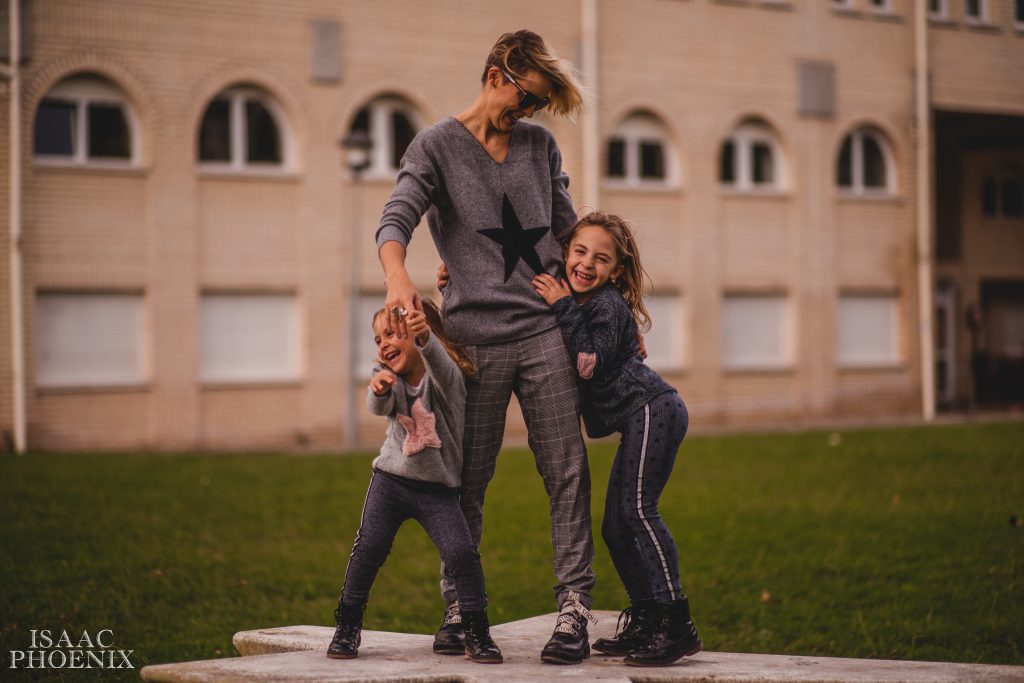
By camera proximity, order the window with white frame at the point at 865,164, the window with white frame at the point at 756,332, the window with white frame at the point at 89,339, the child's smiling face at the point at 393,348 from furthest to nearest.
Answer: the window with white frame at the point at 865,164
the window with white frame at the point at 756,332
the window with white frame at the point at 89,339
the child's smiling face at the point at 393,348

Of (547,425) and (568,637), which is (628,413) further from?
(568,637)

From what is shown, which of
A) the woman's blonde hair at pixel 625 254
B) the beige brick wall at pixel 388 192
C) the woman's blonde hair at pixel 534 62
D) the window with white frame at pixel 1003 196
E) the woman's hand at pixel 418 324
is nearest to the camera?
the woman's hand at pixel 418 324

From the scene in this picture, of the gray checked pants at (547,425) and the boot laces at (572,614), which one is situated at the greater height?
the gray checked pants at (547,425)

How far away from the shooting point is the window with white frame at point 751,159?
26.8 meters

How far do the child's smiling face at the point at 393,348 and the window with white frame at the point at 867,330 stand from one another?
23352 mm

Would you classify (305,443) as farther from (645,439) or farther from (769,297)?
(645,439)

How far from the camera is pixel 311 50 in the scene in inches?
897

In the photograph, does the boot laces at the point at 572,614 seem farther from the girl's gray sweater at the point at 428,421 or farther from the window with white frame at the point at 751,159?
the window with white frame at the point at 751,159

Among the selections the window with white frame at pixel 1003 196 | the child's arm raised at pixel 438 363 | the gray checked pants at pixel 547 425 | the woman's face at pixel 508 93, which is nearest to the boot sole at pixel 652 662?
the gray checked pants at pixel 547 425

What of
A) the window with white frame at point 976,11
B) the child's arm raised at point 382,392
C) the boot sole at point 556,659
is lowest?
the boot sole at point 556,659

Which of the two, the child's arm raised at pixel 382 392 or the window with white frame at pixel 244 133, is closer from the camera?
the child's arm raised at pixel 382 392

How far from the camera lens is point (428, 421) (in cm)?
507

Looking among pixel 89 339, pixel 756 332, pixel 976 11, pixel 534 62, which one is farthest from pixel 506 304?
pixel 976 11

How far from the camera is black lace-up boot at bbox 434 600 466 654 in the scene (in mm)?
5445
